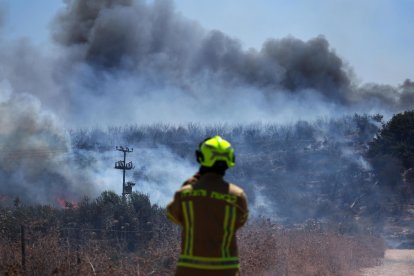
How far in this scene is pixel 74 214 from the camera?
19938mm

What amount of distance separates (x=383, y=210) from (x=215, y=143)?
26026 mm

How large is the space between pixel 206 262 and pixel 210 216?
0.29 metres

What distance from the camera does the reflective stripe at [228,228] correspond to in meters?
4.57

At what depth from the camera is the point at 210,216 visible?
4547mm

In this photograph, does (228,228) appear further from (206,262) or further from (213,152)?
(213,152)

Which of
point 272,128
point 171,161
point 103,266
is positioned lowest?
point 103,266

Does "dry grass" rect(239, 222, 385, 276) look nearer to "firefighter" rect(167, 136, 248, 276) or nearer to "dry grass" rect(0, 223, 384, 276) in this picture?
"dry grass" rect(0, 223, 384, 276)

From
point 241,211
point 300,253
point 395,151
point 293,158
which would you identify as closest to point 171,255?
point 300,253

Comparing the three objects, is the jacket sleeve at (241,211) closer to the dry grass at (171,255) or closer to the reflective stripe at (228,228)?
the reflective stripe at (228,228)

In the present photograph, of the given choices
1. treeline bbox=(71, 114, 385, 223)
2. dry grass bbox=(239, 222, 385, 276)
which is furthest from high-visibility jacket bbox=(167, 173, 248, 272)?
treeline bbox=(71, 114, 385, 223)

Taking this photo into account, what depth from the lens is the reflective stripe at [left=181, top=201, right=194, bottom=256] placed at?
4.56 meters

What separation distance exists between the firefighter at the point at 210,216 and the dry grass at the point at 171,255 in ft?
9.14

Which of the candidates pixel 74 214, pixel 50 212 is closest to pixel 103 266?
pixel 50 212

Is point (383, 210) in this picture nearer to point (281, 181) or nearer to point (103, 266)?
point (281, 181)
